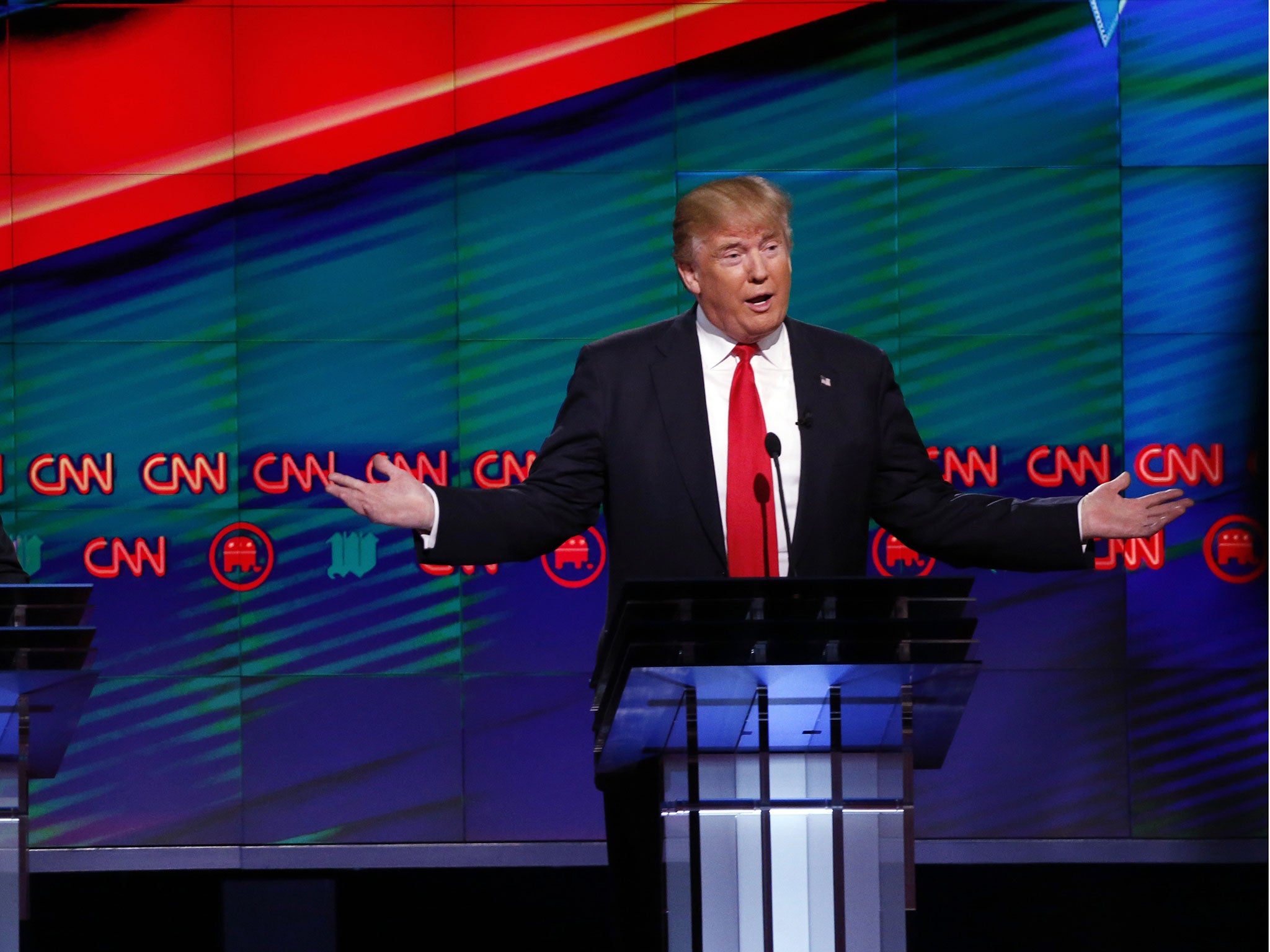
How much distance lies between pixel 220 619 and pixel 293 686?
13.4 inches

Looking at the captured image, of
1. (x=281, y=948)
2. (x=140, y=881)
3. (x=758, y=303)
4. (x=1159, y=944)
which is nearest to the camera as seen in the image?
(x=758, y=303)

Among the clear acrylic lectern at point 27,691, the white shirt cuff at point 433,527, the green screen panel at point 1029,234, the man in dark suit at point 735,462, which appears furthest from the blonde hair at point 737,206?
the green screen panel at point 1029,234

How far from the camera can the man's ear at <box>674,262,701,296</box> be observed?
239 cm

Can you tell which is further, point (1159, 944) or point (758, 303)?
point (1159, 944)

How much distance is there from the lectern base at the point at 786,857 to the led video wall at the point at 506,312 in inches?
121

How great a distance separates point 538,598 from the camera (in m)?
4.82

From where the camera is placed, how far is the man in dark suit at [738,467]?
2195mm

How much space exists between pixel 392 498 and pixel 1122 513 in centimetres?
110

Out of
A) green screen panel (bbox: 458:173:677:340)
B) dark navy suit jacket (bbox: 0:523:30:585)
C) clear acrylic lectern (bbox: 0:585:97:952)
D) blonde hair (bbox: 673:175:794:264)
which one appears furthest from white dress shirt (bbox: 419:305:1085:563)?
green screen panel (bbox: 458:173:677:340)

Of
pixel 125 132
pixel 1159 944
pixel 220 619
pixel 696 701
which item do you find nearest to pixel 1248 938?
pixel 1159 944

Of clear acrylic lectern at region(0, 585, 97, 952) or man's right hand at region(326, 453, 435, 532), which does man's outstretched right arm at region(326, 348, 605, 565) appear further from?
clear acrylic lectern at region(0, 585, 97, 952)

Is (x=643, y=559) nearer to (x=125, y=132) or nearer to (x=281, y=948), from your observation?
(x=281, y=948)

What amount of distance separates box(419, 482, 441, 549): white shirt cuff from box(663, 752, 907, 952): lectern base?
57cm

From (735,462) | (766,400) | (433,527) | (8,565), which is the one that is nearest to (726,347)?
(766,400)
